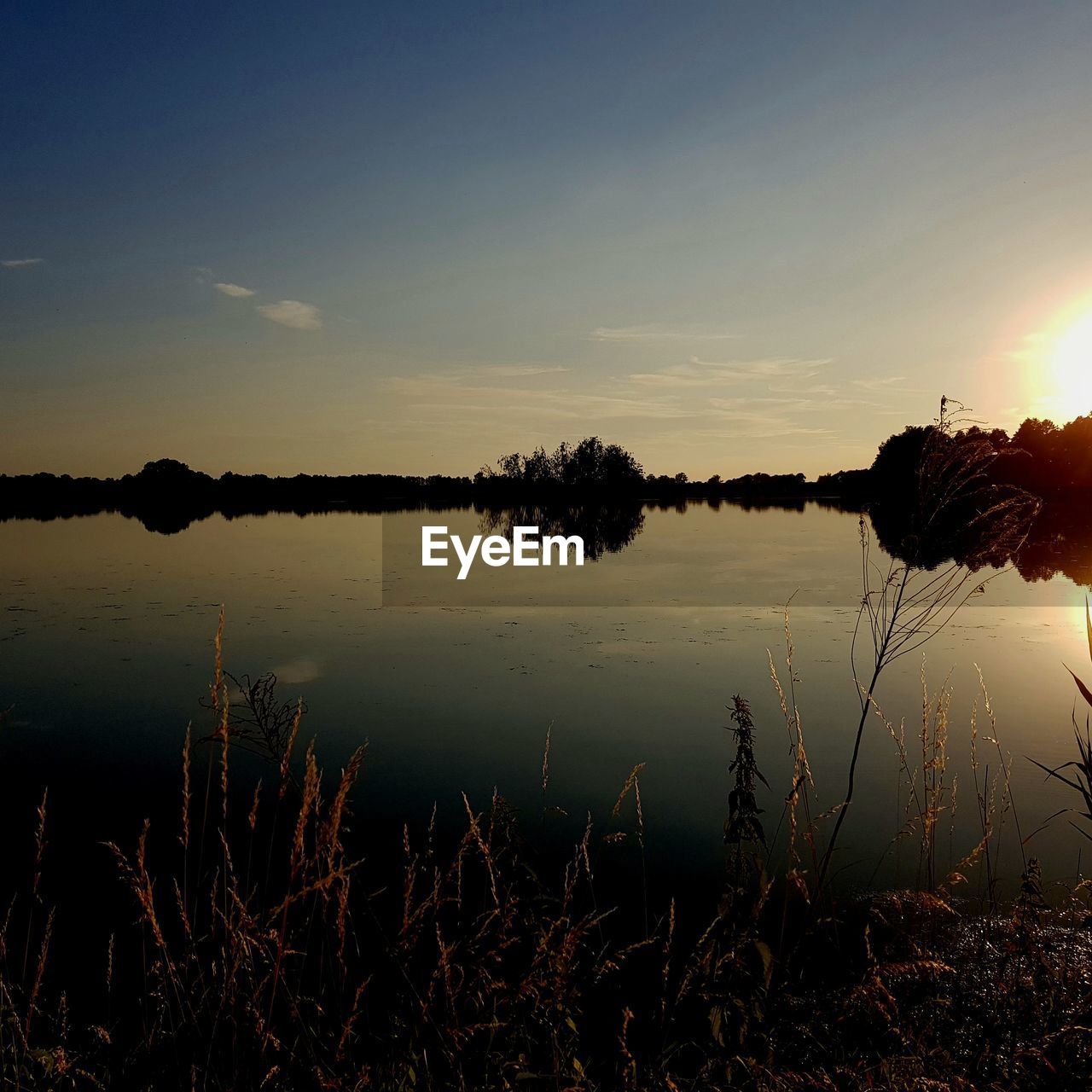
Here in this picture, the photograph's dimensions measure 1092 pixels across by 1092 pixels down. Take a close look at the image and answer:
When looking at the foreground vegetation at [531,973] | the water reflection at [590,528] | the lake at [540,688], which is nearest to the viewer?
the foreground vegetation at [531,973]

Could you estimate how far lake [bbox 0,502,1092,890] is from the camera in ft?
24.1

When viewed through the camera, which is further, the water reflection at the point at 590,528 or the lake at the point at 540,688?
the water reflection at the point at 590,528

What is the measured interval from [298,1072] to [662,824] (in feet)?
15.9

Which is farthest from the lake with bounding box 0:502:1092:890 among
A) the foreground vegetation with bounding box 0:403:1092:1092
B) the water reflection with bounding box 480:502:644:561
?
the water reflection with bounding box 480:502:644:561

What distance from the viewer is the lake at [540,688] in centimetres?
735

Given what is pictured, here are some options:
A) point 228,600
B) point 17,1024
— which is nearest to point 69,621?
point 228,600

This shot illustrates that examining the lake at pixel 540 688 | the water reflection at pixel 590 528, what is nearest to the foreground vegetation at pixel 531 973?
the lake at pixel 540 688

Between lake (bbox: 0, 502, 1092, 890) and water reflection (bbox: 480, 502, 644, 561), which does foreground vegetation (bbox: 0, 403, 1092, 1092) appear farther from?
water reflection (bbox: 480, 502, 644, 561)

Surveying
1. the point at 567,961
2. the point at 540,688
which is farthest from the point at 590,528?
the point at 567,961

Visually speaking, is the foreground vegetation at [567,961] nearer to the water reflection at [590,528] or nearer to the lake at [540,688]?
the lake at [540,688]

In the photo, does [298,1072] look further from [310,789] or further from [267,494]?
[267,494]

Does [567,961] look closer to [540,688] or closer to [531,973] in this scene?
[531,973]

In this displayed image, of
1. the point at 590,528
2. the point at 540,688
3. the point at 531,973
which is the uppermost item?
the point at 590,528

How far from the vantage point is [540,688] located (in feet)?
37.8
